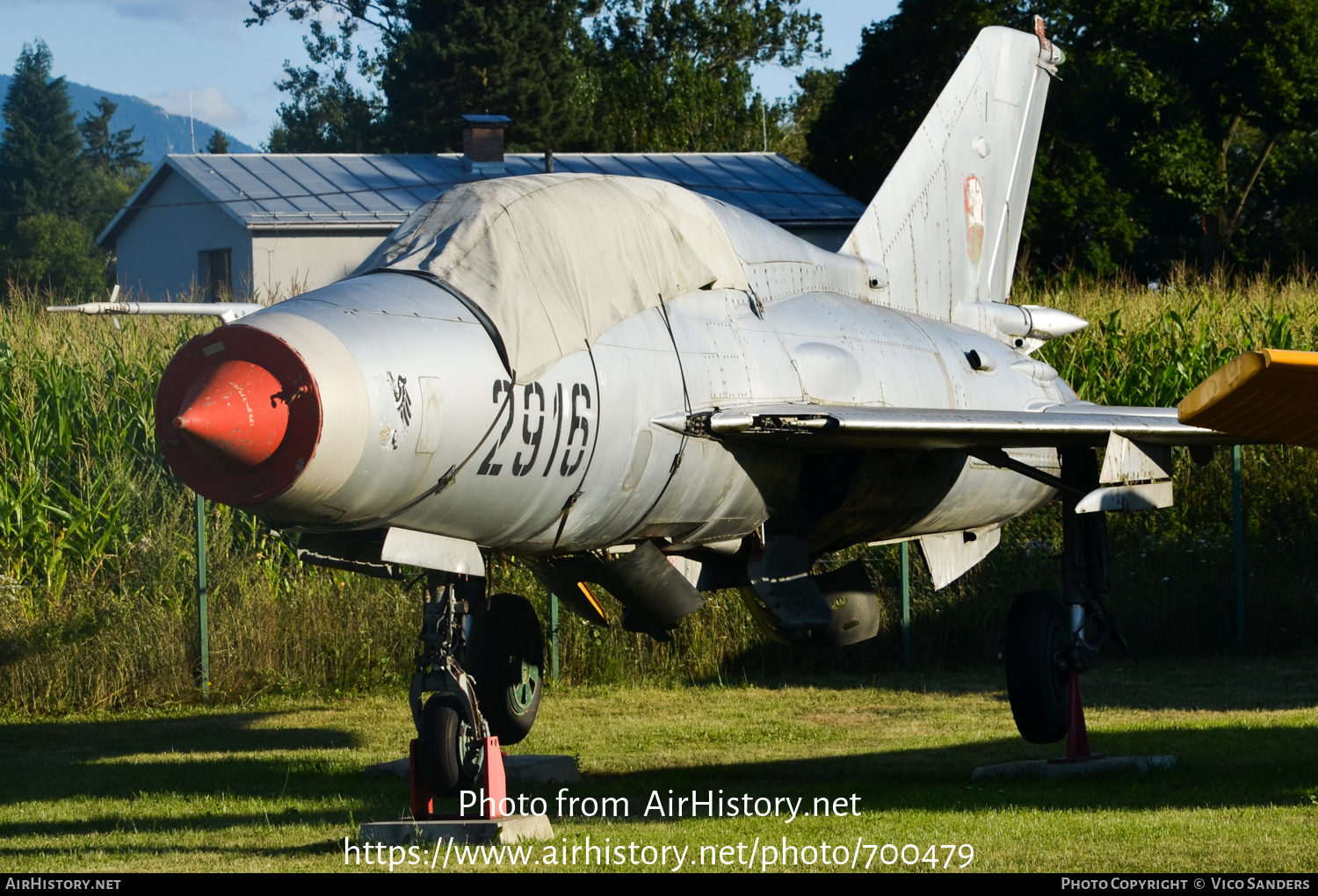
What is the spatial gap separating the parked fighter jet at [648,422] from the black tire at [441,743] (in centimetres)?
1

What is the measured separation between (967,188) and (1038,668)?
13.2 feet

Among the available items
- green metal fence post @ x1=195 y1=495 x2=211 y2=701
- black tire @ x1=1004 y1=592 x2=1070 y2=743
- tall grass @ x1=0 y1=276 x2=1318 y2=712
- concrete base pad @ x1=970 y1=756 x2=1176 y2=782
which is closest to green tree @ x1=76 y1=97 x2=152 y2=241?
tall grass @ x1=0 y1=276 x2=1318 y2=712

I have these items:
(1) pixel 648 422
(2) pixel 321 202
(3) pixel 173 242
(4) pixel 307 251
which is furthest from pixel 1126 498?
(3) pixel 173 242

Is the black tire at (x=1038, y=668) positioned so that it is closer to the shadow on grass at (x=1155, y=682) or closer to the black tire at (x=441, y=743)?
the shadow on grass at (x=1155, y=682)

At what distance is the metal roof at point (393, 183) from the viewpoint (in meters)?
32.8

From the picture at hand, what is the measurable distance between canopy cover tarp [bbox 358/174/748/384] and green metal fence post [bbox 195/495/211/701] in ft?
24.3

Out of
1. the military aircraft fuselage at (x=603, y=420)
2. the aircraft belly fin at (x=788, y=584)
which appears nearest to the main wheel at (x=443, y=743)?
the military aircraft fuselage at (x=603, y=420)

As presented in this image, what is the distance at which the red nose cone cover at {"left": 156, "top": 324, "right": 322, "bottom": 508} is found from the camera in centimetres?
512

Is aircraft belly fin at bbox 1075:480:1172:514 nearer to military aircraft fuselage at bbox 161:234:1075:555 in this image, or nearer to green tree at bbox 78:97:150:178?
military aircraft fuselage at bbox 161:234:1075:555

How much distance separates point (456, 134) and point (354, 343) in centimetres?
4758

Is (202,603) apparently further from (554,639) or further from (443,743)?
(443,743)

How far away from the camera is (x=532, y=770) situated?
31.7 feet

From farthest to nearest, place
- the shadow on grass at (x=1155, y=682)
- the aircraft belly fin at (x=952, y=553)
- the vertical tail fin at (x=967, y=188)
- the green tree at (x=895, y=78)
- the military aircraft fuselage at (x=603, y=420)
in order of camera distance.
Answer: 1. the green tree at (x=895, y=78)
2. the shadow on grass at (x=1155, y=682)
3. the aircraft belly fin at (x=952, y=553)
4. the vertical tail fin at (x=967, y=188)
5. the military aircraft fuselage at (x=603, y=420)
